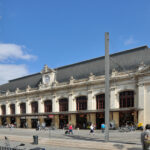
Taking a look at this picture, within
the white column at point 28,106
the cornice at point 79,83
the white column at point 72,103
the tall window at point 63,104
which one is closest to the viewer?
the cornice at point 79,83

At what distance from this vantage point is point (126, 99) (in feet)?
114

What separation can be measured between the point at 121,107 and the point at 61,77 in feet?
54.6

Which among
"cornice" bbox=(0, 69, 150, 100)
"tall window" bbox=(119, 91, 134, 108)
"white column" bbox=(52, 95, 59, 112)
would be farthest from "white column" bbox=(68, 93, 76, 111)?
"tall window" bbox=(119, 91, 134, 108)

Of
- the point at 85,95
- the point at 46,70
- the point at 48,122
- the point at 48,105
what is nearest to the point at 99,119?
the point at 85,95

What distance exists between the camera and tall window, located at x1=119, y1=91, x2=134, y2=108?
3426cm

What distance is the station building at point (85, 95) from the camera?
109 feet

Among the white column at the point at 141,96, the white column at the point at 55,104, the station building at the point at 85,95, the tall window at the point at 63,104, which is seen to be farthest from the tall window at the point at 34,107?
the white column at the point at 141,96

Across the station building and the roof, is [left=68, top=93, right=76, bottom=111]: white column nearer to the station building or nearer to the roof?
the station building

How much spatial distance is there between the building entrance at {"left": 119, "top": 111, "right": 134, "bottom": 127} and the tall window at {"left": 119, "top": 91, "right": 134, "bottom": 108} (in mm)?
1360

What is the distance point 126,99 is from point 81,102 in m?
9.75

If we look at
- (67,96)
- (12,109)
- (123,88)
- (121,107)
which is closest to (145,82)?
(123,88)

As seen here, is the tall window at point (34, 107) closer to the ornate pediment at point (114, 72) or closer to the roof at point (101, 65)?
the roof at point (101, 65)

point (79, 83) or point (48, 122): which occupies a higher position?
point (79, 83)

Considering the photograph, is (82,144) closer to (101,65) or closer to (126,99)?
(126,99)
